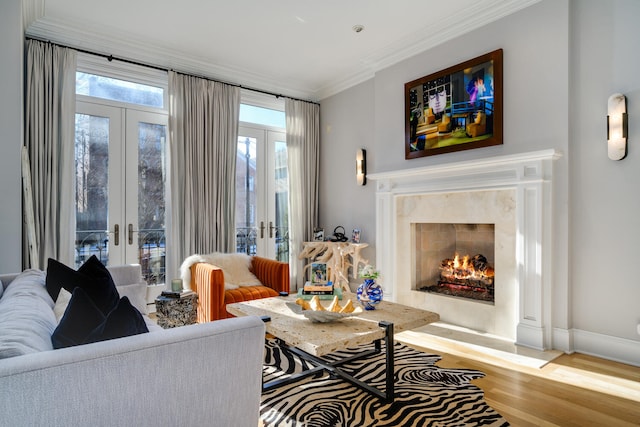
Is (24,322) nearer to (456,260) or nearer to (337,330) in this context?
(337,330)

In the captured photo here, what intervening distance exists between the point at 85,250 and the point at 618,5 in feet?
16.8

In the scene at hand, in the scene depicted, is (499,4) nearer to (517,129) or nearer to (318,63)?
(517,129)

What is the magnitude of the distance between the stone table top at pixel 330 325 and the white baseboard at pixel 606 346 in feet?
4.76

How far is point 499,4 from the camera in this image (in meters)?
3.30

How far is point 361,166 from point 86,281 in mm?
3523

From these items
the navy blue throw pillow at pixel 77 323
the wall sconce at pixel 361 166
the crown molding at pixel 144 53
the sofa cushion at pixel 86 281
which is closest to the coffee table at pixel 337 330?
the sofa cushion at pixel 86 281

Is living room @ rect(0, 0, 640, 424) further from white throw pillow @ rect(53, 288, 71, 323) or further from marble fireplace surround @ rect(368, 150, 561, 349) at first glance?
white throw pillow @ rect(53, 288, 71, 323)

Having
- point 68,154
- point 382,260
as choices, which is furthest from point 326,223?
point 68,154

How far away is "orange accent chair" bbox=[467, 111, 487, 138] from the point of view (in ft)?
11.4

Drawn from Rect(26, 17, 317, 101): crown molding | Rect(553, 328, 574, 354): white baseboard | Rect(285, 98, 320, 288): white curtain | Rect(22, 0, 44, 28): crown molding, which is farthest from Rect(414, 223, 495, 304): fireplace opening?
Rect(22, 0, 44, 28): crown molding

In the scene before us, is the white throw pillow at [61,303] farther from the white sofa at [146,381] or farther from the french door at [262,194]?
the french door at [262,194]

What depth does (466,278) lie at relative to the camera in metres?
3.99

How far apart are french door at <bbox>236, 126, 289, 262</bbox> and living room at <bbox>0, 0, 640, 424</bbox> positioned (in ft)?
8.12

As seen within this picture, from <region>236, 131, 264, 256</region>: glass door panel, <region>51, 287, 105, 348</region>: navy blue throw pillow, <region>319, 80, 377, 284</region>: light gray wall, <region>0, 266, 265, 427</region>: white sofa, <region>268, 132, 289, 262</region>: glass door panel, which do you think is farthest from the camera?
<region>268, 132, 289, 262</region>: glass door panel
